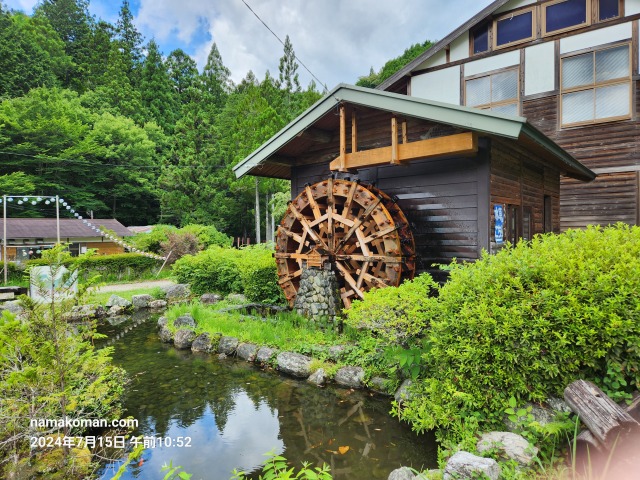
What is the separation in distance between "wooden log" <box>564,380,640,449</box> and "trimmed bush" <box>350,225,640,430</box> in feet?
0.84

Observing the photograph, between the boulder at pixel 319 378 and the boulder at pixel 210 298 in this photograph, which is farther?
the boulder at pixel 210 298

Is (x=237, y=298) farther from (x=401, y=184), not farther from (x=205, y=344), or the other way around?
(x=401, y=184)

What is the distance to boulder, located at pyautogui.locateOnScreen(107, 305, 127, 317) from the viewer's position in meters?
10.4

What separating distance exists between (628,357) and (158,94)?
3835 centimetres

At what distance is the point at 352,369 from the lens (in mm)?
4992

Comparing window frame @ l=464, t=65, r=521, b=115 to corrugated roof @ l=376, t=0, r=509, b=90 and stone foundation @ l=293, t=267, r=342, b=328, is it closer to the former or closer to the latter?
corrugated roof @ l=376, t=0, r=509, b=90

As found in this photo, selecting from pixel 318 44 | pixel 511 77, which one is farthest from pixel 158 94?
pixel 511 77

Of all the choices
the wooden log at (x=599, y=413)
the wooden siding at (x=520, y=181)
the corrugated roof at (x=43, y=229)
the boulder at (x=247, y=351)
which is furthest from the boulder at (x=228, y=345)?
the corrugated roof at (x=43, y=229)

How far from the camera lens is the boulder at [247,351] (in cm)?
610

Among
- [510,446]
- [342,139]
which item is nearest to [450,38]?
[342,139]

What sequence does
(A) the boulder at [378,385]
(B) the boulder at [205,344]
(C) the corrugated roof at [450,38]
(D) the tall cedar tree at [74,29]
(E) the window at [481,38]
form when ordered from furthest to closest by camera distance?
(D) the tall cedar tree at [74,29] < (E) the window at [481,38] < (C) the corrugated roof at [450,38] < (B) the boulder at [205,344] < (A) the boulder at [378,385]

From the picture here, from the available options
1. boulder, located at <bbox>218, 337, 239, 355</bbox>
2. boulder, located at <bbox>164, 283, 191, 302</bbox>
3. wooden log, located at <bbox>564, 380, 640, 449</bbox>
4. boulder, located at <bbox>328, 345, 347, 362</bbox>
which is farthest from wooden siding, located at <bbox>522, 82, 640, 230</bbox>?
boulder, located at <bbox>164, 283, 191, 302</bbox>

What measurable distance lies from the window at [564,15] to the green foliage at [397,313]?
8.41 m

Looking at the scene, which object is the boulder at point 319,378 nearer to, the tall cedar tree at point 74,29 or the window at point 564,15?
the window at point 564,15
